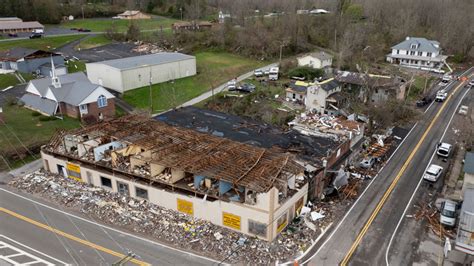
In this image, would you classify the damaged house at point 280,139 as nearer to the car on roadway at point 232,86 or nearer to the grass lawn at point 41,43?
the car on roadway at point 232,86

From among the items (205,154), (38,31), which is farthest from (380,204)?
(38,31)

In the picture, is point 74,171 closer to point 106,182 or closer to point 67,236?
point 106,182

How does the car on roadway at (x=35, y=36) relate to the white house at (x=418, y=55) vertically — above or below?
above

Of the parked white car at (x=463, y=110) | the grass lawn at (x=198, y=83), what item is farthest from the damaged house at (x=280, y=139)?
the parked white car at (x=463, y=110)

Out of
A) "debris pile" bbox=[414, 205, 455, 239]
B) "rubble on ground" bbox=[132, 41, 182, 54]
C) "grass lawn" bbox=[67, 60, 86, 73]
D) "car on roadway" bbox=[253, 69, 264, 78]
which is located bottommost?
"debris pile" bbox=[414, 205, 455, 239]

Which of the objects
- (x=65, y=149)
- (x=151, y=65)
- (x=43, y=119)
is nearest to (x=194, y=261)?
(x=65, y=149)

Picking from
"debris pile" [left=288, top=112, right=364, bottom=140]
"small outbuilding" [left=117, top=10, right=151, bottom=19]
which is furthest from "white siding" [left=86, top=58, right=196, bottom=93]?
"small outbuilding" [left=117, top=10, right=151, bottom=19]

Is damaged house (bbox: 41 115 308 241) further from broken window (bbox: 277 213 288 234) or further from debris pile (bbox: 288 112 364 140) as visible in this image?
debris pile (bbox: 288 112 364 140)
